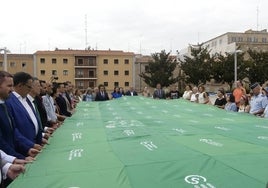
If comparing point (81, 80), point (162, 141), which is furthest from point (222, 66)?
point (162, 141)

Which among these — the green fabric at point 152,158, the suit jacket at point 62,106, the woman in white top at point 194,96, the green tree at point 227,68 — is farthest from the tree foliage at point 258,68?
the green fabric at point 152,158

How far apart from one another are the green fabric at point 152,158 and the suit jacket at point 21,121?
28cm

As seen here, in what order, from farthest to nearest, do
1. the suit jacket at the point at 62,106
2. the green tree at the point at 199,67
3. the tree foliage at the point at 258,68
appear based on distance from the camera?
1. the green tree at the point at 199,67
2. the tree foliage at the point at 258,68
3. the suit jacket at the point at 62,106

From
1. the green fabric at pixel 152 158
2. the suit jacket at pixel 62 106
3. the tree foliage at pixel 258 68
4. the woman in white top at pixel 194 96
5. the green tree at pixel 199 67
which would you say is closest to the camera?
the green fabric at pixel 152 158

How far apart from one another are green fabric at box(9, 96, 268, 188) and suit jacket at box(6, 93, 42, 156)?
277mm

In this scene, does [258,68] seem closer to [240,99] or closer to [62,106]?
[240,99]

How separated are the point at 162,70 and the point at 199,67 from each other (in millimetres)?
14266

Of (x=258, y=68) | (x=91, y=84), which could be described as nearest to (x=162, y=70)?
(x=258, y=68)

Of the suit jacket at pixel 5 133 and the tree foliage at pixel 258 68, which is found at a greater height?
the tree foliage at pixel 258 68

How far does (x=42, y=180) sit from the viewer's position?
11.7 feet

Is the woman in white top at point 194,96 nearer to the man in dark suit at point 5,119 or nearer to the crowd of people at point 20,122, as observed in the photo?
the crowd of people at point 20,122

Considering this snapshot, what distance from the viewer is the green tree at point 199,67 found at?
142 ft

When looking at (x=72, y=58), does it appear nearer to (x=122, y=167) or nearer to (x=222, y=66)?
(x=222, y=66)

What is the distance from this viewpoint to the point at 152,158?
4289mm
